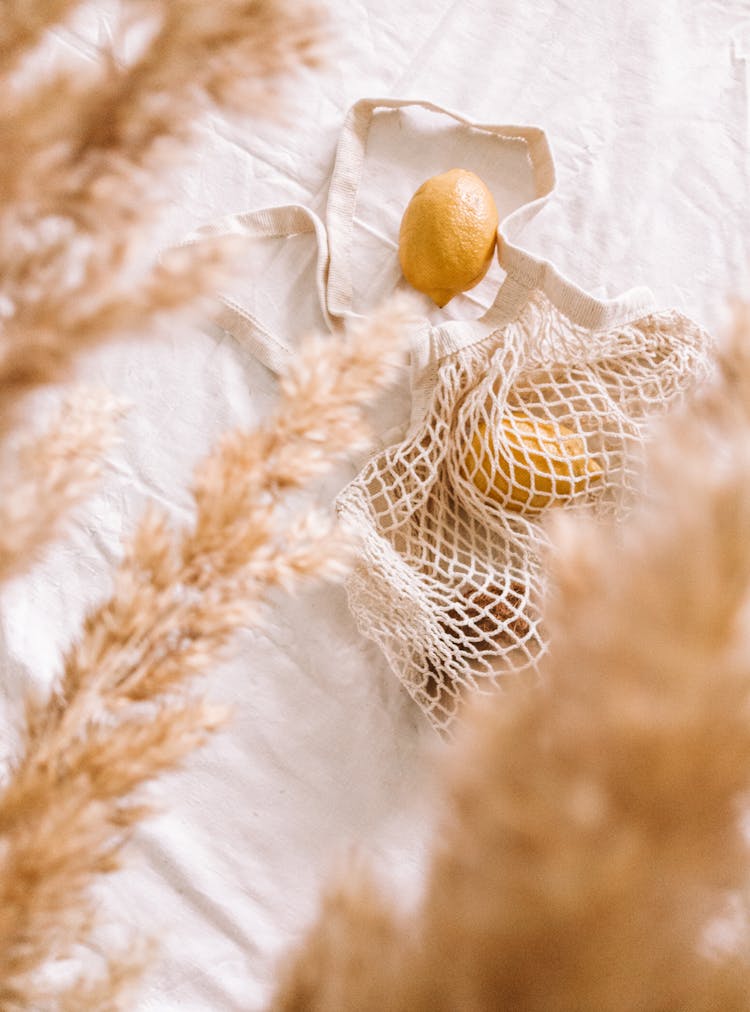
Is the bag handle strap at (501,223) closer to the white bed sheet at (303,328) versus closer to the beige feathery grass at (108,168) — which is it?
the white bed sheet at (303,328)

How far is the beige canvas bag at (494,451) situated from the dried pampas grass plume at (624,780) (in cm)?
40

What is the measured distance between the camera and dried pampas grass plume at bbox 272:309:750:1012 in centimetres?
14

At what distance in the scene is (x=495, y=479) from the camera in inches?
24.5

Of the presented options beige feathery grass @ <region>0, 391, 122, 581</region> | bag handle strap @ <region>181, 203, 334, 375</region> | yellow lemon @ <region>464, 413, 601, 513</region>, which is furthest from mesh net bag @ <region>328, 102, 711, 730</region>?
beige feathery grass @ <region>0, 391, 122, 581</region>

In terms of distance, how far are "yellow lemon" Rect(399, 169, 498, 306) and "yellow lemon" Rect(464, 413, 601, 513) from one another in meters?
0.13

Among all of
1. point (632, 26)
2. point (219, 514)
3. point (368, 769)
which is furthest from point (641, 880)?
point (632, 26)

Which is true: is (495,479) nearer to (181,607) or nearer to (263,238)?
(263,238)

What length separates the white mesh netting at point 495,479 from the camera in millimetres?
598

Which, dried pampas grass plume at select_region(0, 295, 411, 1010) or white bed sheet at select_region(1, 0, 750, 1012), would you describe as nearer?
dried pampas grass plume at select_region(0, 295, 411, 1010)

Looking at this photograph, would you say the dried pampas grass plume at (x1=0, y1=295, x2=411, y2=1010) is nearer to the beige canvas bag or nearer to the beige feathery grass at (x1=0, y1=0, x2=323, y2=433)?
the beige feathery grass at (x1=0, y1=0, x2=323, y2=433)

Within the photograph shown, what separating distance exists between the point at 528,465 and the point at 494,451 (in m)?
0.03

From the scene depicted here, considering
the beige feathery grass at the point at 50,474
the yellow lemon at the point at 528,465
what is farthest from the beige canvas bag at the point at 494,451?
the beige feathery grass at the point at 50,474

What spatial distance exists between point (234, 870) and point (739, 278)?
0.62 m

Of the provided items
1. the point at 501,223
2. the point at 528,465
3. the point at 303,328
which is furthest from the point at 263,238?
the point at 528,465
